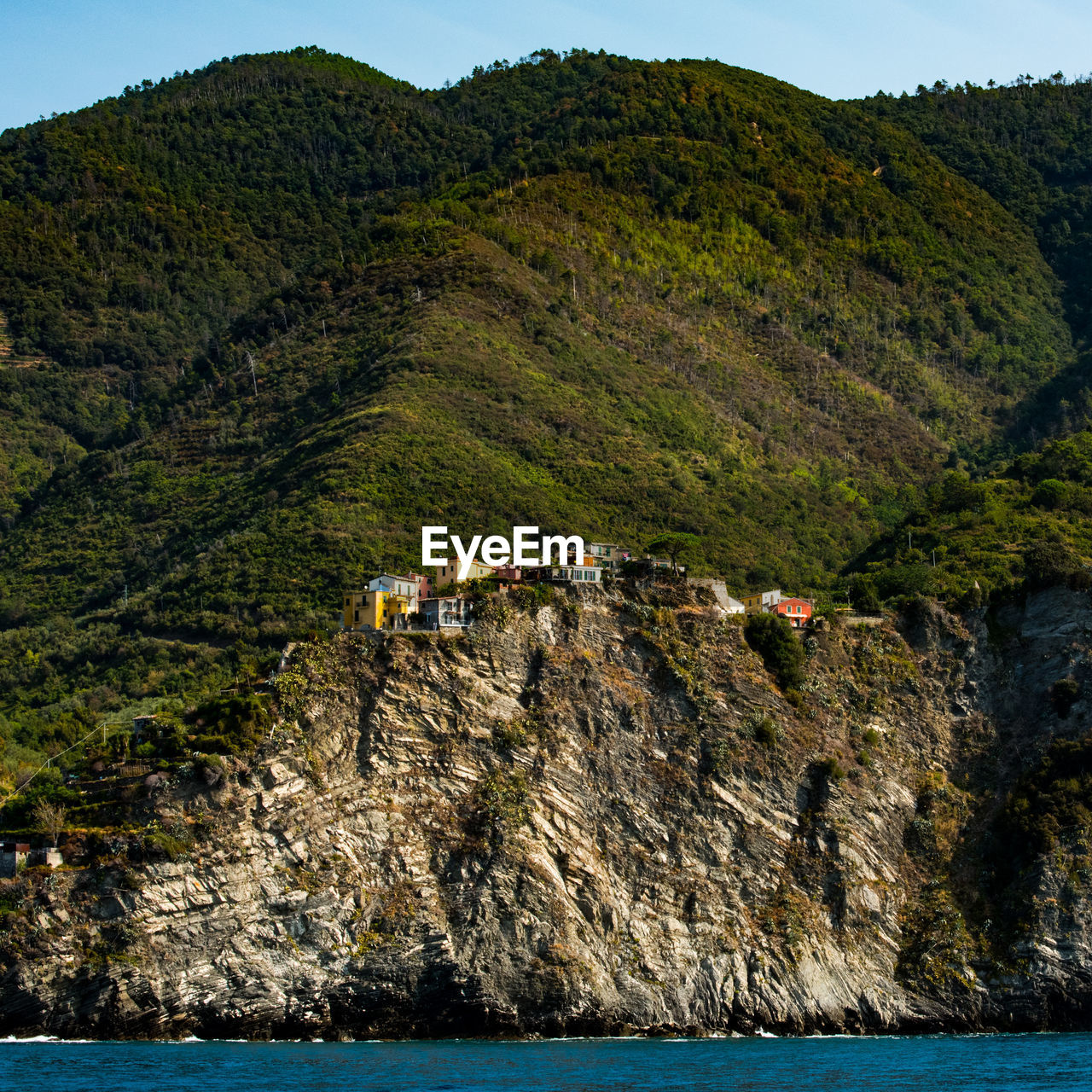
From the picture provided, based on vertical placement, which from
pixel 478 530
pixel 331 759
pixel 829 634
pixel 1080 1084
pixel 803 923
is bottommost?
pixel 1080 1084

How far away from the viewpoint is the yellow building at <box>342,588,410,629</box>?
97.7 meters

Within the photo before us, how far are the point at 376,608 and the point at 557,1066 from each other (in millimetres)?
32853

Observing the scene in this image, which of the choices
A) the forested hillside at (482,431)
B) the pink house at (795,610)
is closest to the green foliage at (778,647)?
the pink house at (795,610)

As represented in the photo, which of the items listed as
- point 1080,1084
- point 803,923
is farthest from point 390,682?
point 1080,1084

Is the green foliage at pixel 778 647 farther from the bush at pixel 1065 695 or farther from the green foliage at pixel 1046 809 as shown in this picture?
the bush at pixel 1065 695

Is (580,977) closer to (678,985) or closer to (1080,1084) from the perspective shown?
(678,985)

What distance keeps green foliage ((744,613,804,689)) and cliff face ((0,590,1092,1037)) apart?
47.5 inches

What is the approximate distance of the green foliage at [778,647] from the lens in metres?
98.8

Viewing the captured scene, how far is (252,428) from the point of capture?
513 feet

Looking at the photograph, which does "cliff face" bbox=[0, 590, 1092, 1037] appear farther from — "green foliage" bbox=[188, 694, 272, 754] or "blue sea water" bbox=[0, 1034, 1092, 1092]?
"blue sea water" bbox=[0, 1034, 1092, 1092]

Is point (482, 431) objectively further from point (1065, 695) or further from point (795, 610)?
point (1065, 695)

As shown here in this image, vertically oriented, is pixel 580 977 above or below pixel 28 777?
below

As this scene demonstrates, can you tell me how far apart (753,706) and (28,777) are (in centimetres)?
4185

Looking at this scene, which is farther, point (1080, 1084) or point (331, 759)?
point (331, 759)
